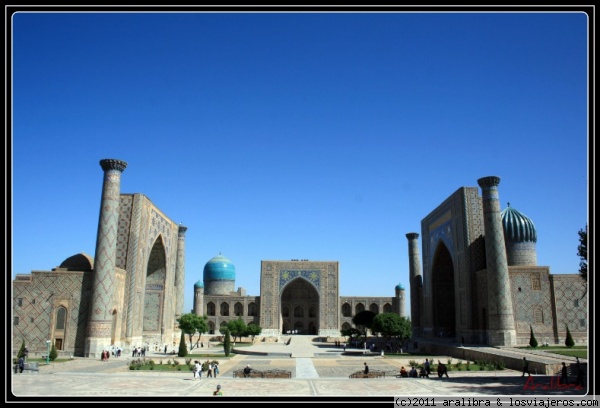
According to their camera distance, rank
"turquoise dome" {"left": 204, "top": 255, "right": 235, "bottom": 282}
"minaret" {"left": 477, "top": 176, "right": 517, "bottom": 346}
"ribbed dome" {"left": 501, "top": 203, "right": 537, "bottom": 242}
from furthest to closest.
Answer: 1. "turquoise dome" {"left": 204, "top": 255, "right": 235, "bottom": 282}
2. "ribbed dome" {"left": 501, "top": 203, "right": 537, "bottom": 242}
3. "minaret" {"left": 477, "top": 176, "right": 517, "bottom": 346}

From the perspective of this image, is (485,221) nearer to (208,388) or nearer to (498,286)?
(498,286)

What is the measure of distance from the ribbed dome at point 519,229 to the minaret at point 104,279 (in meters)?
21.5

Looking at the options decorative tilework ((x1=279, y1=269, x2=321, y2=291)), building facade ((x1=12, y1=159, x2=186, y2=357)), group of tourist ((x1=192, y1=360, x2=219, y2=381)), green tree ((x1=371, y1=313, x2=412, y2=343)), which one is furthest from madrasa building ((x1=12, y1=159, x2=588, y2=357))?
decorative tilework ((x1=279, y1=269, x2=321, y2=291))

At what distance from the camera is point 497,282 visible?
2214cm

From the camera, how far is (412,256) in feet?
122

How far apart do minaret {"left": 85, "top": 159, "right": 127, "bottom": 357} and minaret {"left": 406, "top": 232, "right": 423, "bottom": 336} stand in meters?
21.6

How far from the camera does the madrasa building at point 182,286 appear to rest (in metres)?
19.8

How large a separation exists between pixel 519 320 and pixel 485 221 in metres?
4.72

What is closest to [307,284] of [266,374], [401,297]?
[401,297]

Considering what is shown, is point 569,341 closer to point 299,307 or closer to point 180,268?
point 180,268

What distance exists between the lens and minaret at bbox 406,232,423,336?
116 ft

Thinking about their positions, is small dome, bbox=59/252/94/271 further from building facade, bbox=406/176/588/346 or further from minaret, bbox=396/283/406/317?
minaret, bbox=396/283/406/317

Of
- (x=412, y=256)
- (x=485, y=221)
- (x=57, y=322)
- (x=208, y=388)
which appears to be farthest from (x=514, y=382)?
(x=412, y=256)

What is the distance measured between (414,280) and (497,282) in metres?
14.3
